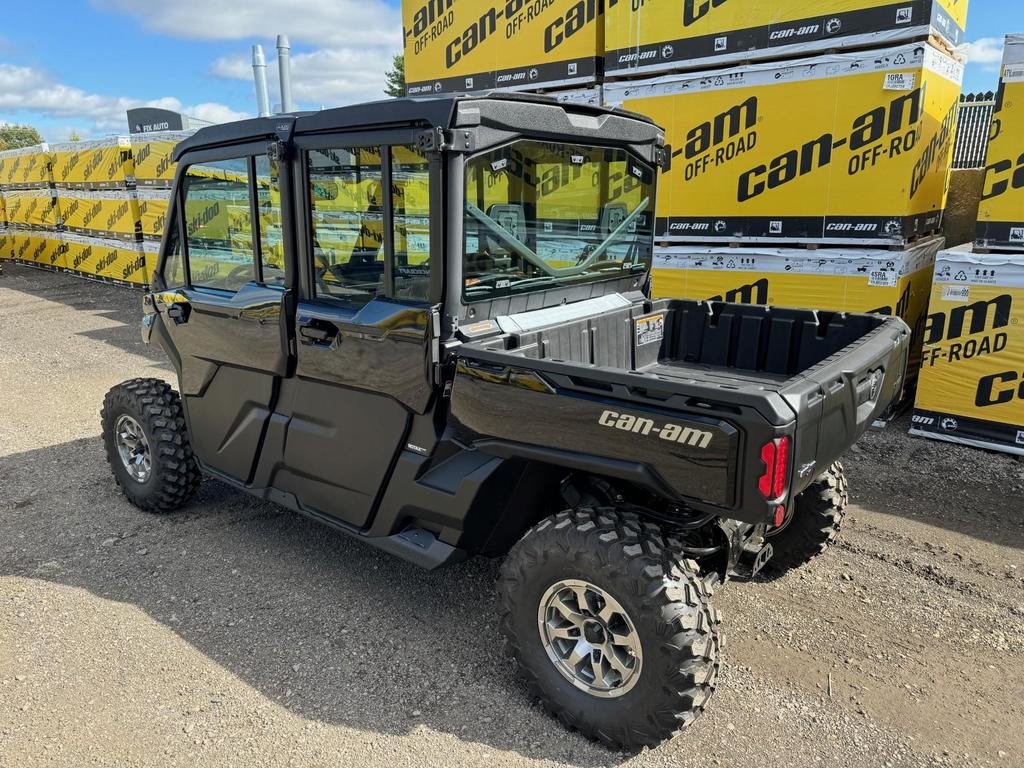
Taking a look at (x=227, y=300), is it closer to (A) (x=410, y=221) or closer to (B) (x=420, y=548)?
(A) (x=410, y=221)

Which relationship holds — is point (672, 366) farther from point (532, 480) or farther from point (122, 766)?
point (122, 766)

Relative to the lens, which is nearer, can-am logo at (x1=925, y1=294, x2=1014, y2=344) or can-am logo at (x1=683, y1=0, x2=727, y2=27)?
can-am logo at (x1=925, y1=294, x2=1014, y2=344)

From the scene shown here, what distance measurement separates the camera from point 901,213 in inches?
220

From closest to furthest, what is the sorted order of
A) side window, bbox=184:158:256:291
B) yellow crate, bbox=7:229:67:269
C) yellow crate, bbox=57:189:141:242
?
1. side window, bbox=184:158:256:291
2. yellow crate, bbox=57:189:141:242
3. yellow crate, bbox=7:229:67:269

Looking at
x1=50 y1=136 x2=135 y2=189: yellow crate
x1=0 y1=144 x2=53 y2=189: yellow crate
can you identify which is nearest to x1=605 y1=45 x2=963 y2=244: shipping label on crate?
x1=50 y1=136 x2=135 y2=189: yellow crate

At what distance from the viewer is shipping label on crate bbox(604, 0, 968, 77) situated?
5.38 m

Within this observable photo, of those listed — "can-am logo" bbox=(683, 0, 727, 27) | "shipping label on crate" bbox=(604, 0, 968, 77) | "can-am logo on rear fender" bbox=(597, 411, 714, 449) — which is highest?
"can-am logo" bbox=(683, 0, 727, 27)

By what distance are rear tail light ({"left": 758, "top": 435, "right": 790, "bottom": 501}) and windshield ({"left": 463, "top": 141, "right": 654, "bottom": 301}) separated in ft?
4.22

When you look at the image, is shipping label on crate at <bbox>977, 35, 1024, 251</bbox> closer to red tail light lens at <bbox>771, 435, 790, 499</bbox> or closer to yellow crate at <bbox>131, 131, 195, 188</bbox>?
red tail light lens at <bbox>771, 435, 790, 499</bbox>

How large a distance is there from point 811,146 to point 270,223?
439 centimetres

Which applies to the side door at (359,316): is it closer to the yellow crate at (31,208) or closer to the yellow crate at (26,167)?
the yellow crate at (26,167)

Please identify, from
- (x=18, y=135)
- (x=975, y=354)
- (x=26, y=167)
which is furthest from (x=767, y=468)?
(x=18, y=135)

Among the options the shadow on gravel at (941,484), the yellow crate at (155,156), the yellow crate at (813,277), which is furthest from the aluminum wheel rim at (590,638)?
the yellow crate at (155,156)

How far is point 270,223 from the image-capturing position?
11.2ft
